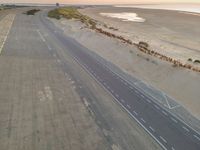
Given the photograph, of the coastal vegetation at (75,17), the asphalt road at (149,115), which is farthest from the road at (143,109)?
the coastal vegetation at (75,17)

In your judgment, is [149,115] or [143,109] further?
[143,109]

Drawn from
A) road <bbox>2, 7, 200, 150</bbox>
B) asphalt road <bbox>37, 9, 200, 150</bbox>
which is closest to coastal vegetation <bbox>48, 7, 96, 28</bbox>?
road <bbox>2, 7, 200, 150</bbox>

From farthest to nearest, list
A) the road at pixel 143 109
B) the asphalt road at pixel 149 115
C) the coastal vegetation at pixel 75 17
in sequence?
the coastal vegetation at pixel 75 17
the road at pixel 143 109
the asphalt road at pixel 149 115

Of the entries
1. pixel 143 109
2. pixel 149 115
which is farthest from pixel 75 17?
pixel 149 115

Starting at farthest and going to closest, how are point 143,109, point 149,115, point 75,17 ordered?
point 75,17, point 143,109, point 149,115

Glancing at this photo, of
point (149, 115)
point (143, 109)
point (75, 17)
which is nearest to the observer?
point (149, 115)

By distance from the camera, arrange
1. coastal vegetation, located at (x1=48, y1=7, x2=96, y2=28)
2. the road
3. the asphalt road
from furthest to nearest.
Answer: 1. coastal vegetation, located at (x1=48, y1=7, x2=96, y2=28)
2. the road
3. the asphalt road

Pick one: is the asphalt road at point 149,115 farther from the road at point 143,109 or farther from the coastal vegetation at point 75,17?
the coastal vegetation at point 75,17

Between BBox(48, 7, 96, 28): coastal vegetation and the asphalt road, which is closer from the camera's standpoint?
the asphalt road

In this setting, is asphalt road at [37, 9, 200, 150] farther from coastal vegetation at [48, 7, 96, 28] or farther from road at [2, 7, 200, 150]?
coastal vegetation at [48, 7, 96, 28]

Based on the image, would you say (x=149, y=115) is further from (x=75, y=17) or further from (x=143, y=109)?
(x=75, y=17)

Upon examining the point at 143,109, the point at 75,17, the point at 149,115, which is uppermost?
the point at 149,115

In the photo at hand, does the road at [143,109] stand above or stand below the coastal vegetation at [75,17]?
above

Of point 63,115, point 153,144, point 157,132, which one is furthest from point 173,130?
point 63,115
